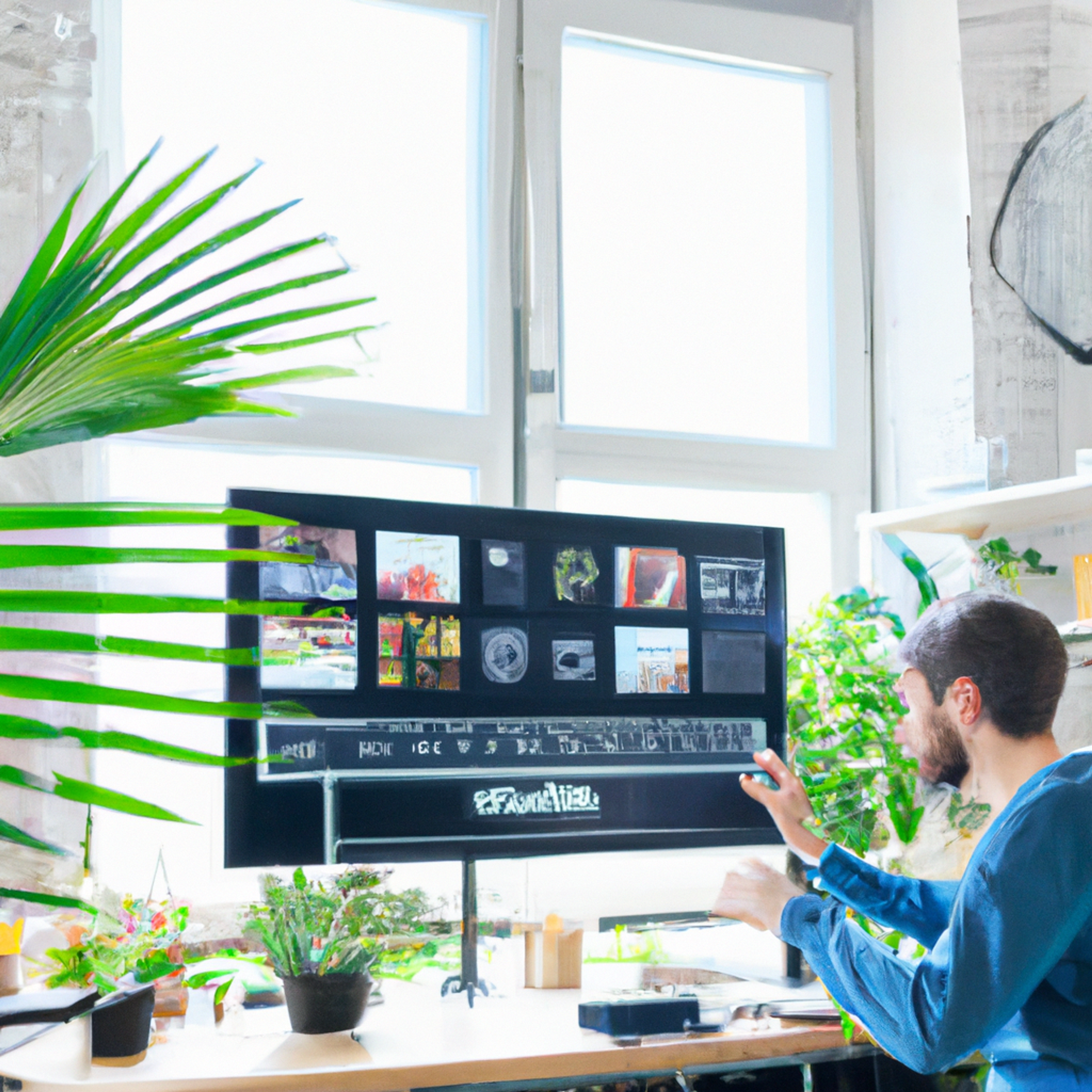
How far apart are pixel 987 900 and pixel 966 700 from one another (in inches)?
17.0

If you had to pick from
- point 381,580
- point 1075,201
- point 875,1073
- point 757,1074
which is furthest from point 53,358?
point 1075,201

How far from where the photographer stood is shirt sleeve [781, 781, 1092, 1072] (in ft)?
4.41

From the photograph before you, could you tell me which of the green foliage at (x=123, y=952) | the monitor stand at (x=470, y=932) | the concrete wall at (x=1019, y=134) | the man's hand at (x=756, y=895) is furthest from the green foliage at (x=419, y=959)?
the concrete wall at (x=1019, y=134)

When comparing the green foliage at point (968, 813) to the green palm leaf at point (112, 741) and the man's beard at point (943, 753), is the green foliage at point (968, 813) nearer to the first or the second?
the man's beard at point (943, 753)

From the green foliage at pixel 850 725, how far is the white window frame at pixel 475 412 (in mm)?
710

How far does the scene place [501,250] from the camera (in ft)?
8.43

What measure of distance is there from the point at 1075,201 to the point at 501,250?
4.15 ft

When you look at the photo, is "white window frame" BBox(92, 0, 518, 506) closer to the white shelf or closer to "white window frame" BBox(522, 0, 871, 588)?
"white window frame" BBox(522, 0, 871, 588)

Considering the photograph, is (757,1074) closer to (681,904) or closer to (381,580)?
(681,904)

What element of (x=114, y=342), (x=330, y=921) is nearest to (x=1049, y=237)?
(x=330, y=921)

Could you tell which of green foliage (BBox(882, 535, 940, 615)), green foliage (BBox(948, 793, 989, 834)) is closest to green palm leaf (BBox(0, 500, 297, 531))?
green foliage (BBox(948, 793, 989, 834))

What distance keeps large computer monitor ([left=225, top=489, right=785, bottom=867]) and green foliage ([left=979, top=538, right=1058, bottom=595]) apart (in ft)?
1.74

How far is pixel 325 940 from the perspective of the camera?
1929 mm

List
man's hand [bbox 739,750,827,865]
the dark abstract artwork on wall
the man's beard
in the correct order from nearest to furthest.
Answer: the man's beard → man's hand [bbox 739,750,827,865] → the dark abstract artwork on wall
